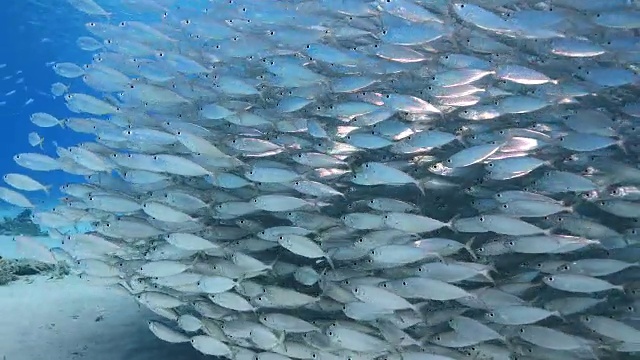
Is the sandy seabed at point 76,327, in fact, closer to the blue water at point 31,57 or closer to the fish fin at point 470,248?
the fish fin at point 470,248

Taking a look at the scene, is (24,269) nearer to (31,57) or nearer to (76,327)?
(76,327)

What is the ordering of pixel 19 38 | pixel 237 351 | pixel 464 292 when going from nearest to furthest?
pixel 464 292 → pixel 237 351 → pixel 19 38

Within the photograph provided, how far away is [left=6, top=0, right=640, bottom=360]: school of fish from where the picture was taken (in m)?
4.77

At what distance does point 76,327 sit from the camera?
7.02 metres

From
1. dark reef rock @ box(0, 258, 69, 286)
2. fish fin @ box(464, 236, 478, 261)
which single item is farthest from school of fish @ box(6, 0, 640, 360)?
dark reef rock @ box(0, 258, 69, 286)

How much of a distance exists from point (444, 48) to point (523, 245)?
2207 millimetres

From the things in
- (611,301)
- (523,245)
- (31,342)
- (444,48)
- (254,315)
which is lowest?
(31,342)

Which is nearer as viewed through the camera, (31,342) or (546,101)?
(546,101)

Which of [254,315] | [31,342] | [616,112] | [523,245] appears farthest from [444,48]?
[31,342]

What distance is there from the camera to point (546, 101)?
4.88 metres

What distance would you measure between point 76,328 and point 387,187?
4.56m

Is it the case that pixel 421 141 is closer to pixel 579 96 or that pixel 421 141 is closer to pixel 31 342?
pixel 579 96

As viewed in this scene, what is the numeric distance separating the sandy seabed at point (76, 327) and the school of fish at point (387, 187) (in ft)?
3.56

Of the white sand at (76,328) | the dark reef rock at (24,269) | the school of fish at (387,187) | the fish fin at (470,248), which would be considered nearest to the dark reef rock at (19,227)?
the dark reef rock at (24,269)
